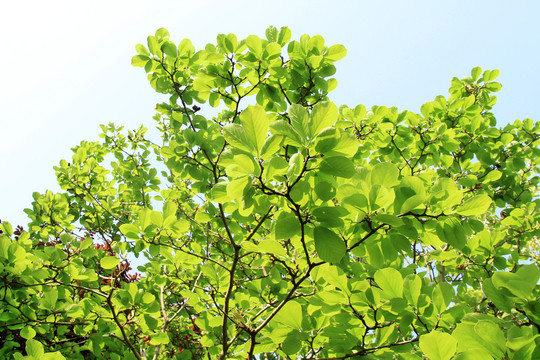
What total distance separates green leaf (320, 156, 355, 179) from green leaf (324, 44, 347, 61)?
4.96ft

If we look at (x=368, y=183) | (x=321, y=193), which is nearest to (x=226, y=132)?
(x=321, y=193)

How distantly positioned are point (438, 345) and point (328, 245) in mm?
506

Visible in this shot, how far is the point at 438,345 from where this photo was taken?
1.07 meters

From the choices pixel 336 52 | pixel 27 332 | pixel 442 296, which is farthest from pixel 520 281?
pixel 27 332

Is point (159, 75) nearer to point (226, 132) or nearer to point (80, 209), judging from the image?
point (226, 132)

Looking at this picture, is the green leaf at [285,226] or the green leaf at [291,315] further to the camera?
the green leaf at [291,315]

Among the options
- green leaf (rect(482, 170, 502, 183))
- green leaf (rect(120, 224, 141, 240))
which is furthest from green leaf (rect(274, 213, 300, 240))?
green leaf (rect(482, 170, 502, 183))

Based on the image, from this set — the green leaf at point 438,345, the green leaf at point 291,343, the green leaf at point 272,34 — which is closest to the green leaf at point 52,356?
the green leaf at point 291,343

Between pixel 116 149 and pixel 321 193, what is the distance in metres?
5.55

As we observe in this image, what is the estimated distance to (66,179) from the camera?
4602 millimetres

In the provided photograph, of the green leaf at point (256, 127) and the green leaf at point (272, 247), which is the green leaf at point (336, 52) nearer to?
the green leaf at point (256, 127)

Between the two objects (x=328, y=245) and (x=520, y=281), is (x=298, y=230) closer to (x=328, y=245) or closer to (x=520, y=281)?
(x=328, y=245)

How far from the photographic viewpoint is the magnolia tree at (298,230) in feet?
3.62

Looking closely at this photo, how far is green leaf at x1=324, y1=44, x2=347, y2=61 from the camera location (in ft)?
7.54
